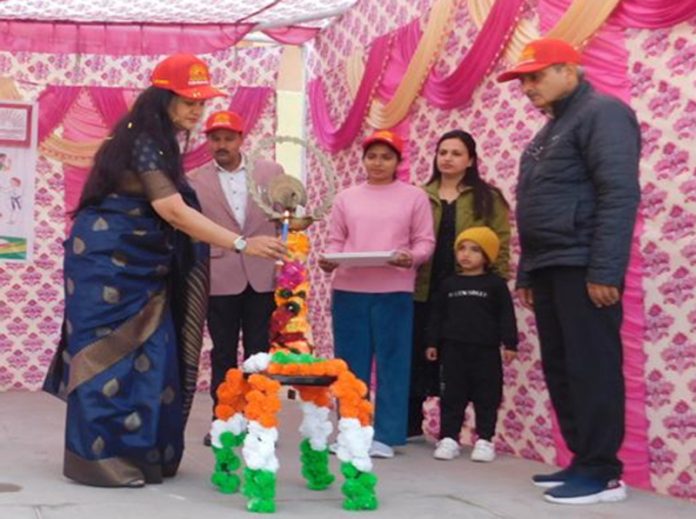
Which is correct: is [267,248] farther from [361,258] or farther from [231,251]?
[231,251]

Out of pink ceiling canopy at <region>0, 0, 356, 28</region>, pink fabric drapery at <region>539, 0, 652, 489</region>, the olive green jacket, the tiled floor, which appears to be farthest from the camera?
pink ceiling canopy at <region>0, 0, 356, 28</region>

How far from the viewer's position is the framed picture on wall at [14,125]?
7340 millimetres

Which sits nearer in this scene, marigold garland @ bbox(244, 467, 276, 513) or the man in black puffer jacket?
marigold garland @ bbox(244, 467, 276, 513)

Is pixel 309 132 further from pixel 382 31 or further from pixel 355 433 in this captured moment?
pixel 355 433

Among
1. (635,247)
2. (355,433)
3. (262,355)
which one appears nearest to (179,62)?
(262,355)

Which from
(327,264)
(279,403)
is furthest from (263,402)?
(327,264)

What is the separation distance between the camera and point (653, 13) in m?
4.02

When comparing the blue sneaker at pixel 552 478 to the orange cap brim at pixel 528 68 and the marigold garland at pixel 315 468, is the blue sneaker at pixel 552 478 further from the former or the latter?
the orange cap brim at pixel 528 68

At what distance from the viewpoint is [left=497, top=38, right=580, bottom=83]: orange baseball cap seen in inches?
152

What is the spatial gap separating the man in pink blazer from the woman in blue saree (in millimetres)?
1058

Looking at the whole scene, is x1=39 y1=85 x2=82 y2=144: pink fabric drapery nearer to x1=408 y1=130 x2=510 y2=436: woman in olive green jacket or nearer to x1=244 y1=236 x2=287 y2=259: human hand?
x1=408 y1=130 x2=510 y2=436: woman in olive green jacket

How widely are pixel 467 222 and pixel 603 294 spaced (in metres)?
1.30

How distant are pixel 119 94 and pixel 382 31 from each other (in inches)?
85.3

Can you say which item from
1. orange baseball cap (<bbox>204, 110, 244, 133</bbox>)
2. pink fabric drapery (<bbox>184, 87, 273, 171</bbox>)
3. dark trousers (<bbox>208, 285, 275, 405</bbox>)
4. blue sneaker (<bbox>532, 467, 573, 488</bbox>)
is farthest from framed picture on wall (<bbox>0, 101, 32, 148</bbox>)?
blue sneaker (<bbox>532, 467, 573, 488</bbox>)
